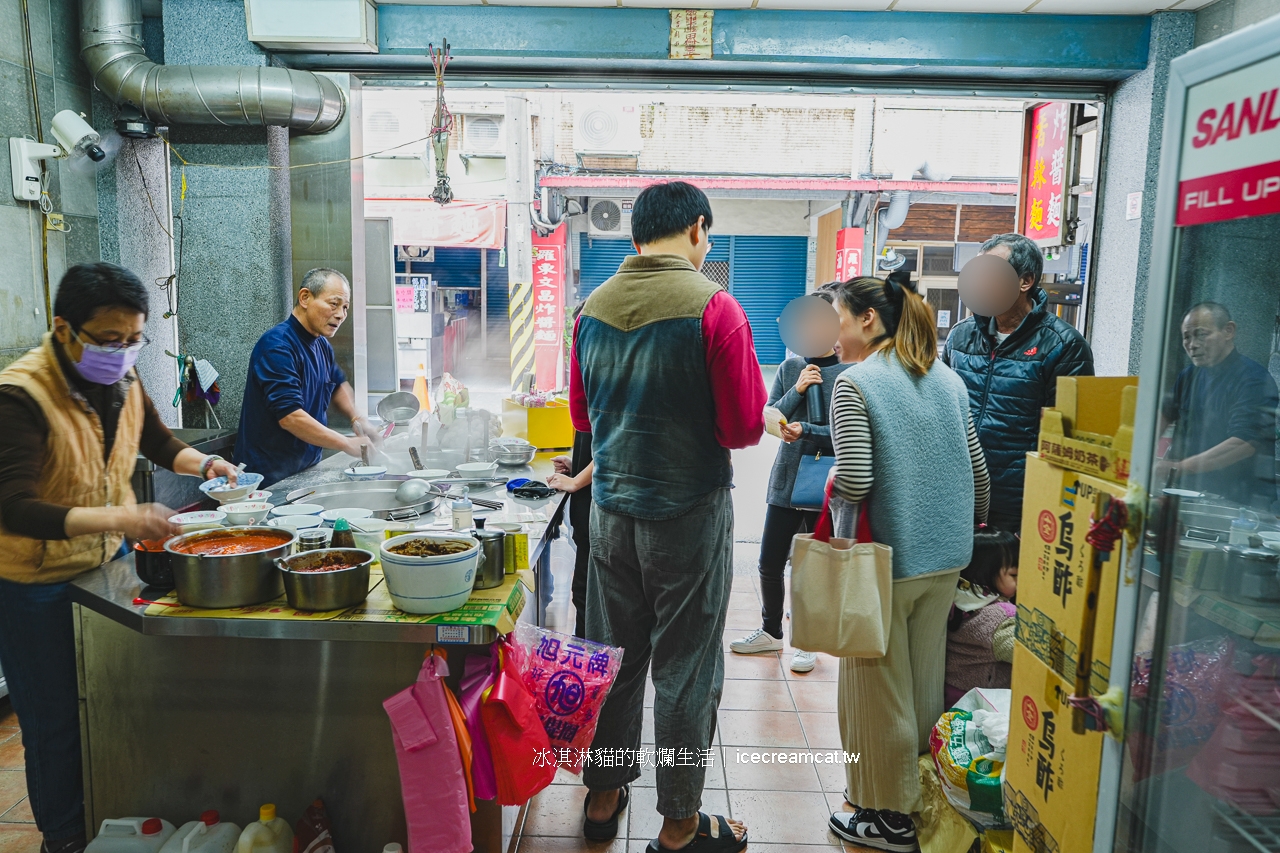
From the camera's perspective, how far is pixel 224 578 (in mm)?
2061

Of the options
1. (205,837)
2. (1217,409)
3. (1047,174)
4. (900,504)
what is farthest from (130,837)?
(1047,174)

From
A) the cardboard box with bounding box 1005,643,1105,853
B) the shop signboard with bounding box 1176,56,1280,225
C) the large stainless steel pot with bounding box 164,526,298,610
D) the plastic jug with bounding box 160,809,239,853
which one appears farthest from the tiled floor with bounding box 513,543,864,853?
the shop signboard with bounding box 1176,56,1280,225

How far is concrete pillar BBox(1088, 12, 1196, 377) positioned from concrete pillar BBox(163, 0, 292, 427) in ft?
14.4

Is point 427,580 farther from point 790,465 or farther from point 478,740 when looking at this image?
point 790,465

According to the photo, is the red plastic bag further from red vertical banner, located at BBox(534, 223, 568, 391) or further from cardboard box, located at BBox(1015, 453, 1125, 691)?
red vertical banner, located at BBox(534, 223, 568, 391)

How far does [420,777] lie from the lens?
205 cm

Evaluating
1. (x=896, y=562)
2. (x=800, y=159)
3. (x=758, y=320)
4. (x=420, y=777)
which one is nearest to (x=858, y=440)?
(x=896, y=562)

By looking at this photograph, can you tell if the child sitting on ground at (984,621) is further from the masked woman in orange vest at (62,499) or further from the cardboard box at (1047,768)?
the masked woman in orange vest at (62,499)

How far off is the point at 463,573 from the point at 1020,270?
224 cm

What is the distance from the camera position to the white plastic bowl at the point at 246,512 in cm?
242

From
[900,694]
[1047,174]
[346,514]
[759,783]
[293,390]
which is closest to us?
[900,694]

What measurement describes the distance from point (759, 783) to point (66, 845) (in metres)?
2.15

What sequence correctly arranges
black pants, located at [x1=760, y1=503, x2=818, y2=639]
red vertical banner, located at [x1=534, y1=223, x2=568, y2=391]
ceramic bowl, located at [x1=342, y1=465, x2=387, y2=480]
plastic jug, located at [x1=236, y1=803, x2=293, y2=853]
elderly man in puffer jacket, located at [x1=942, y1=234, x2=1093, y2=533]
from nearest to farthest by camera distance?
plastic jug, located at [x1=236, y1=803, x2=293, y2=853] → elderly man in puffer jacket, located at [x1=942, y1=234, x2=1093, y2=533] → ceramic bowl, located at [x1=342, y1=465, x2=387, y2=480] → black pants, located at [x1=760, y1=503, x2=818, y2=639] → red vertical banner, located at [x1=534, y1=223, x2=568, y2=391]

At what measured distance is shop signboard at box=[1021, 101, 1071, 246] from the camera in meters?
4.88
